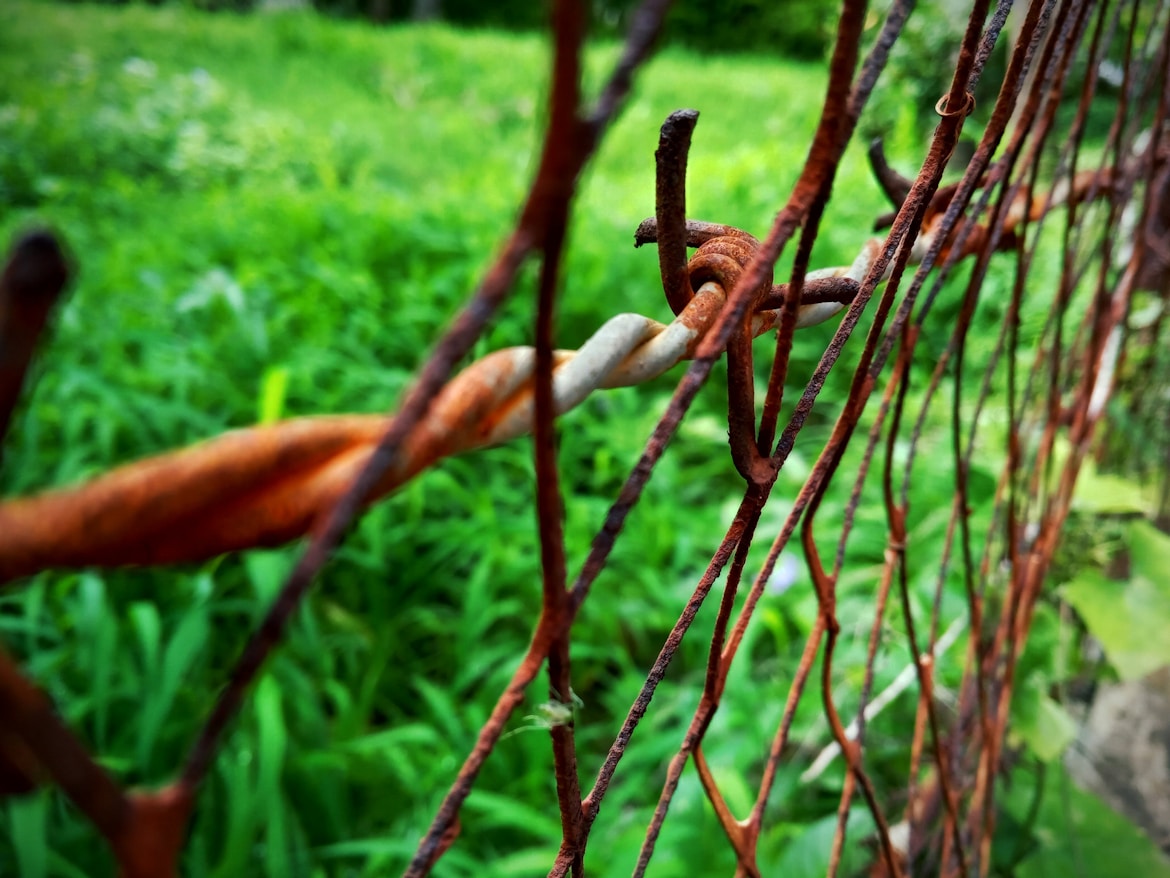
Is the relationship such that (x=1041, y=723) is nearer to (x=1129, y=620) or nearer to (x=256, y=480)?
(x=1129, y=620)

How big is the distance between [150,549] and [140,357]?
8.10 feet

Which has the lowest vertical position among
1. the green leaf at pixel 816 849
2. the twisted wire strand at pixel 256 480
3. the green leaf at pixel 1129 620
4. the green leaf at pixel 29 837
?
the green leaf at pixel 29 837

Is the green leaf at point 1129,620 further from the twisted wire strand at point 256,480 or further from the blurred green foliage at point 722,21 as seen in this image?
the blurred green foliage at point 722,21

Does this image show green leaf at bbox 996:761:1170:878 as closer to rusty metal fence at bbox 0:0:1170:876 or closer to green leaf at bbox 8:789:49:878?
rusty metal fence at bbox 0:0:1170:876

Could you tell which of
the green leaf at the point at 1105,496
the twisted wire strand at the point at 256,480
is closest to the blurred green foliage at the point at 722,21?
the green leaf at the point at 1105,496

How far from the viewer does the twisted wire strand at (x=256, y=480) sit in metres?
0.17

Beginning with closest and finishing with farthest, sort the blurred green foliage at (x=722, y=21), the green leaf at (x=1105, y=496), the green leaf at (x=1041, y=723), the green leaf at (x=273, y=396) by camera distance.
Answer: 1. the green leaf at (x=1041, y=723)
2. the green leaf at (x=1105, y=496)
3. the green leaf at (x=273, y=396)
4. the blurred green foliage at (x=722, y=21)

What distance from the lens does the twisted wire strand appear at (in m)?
0.17

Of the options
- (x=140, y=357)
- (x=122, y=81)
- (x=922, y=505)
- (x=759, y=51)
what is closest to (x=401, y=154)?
(x=122, y=81)

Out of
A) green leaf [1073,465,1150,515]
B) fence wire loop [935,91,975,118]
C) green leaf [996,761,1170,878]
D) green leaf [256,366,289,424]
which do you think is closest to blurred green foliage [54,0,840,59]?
green leaf [256,366,289,424]

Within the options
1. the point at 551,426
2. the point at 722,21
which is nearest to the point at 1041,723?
the point at 551,426

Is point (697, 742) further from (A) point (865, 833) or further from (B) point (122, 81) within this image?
(B) point (122, 81)

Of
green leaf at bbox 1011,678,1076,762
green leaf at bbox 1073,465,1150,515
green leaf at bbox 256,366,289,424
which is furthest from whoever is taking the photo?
green leaf at bbox 256,366,289,424

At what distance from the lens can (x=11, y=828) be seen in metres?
1.09
